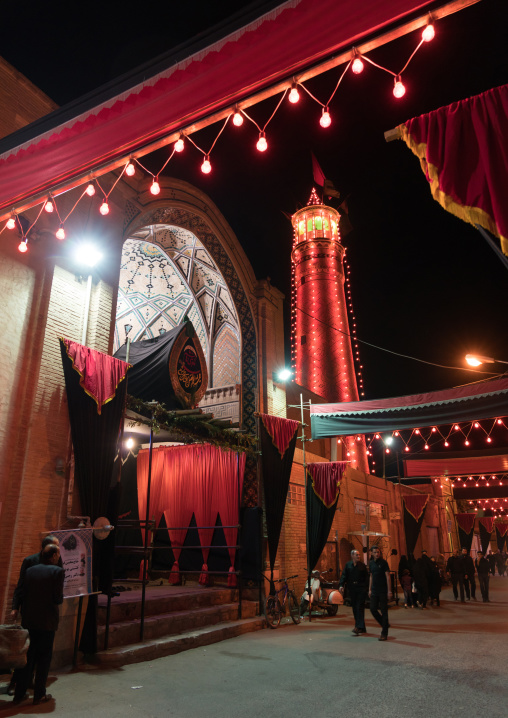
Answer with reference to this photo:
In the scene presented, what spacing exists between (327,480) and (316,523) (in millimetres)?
1072

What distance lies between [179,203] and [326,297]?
12.3 m

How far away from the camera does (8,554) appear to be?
258 inches

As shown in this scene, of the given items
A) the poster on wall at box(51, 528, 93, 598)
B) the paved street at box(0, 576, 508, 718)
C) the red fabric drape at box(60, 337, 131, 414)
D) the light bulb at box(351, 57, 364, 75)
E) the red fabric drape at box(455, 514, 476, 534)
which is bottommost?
the paved street at box(0, 576, 508, 718)

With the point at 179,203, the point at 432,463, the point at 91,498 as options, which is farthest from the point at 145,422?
the point at 432,463

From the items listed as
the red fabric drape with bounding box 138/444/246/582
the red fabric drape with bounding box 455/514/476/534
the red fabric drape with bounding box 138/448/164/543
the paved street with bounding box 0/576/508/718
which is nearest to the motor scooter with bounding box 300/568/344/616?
the red fabric drape with bounding box 138/444/246/582

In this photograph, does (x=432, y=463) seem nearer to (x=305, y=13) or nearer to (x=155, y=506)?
(x=155, y=506)

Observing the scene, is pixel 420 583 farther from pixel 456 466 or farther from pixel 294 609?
pixel 456 466

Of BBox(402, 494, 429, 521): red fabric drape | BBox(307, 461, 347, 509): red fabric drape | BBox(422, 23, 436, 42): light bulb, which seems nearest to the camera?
BBox(422, 23, 436, 42): light bulb

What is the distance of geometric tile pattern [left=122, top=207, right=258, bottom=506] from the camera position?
12461 millimetres

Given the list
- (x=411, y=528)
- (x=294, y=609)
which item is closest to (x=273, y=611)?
(x=294, y=609)

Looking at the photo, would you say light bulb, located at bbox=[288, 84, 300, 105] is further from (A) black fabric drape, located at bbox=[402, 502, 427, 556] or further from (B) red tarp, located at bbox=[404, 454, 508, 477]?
(B) red tarp, located at bbox=[404, 454, 508, 477]

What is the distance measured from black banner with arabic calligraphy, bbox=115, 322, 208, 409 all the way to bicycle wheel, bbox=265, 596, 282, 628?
450cm

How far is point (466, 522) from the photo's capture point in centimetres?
2945

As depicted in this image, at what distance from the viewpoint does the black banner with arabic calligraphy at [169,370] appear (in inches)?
417
